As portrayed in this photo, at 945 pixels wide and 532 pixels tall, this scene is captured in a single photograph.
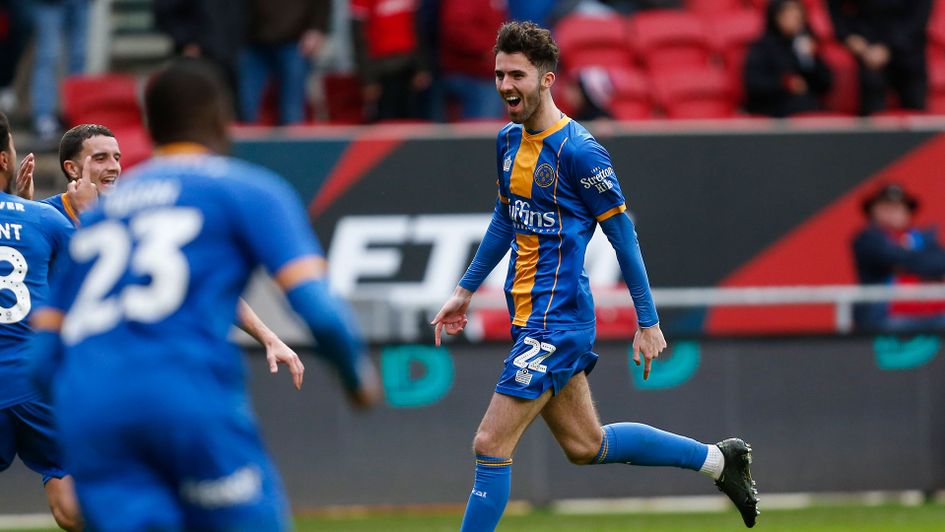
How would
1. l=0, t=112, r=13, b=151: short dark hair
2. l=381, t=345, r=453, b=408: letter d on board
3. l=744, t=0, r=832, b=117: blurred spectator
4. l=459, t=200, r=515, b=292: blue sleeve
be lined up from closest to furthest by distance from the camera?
l=0, t=112, r=13, b=151: short dark hair
l=459, t=200, r=515, b=292: blue sleeve
l=381, t=345, r=453, b=408: letter d on board
l=744, t=0, r=832, b=117: blurred spectator

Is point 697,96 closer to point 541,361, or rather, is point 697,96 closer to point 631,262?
point 631,262

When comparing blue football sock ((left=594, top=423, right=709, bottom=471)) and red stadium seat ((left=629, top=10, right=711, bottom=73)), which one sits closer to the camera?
blue football sock ((left=594, top=423, right=709, bottom=471))

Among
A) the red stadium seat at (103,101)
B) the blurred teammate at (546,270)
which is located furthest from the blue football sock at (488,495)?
the red stadium seat at (103,101)

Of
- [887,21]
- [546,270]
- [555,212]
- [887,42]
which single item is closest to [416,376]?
[546,270]

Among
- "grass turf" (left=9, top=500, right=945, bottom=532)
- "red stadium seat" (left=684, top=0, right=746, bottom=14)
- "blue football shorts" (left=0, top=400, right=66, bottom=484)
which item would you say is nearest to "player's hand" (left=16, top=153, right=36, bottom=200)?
"blue football shorts" (left=0, top=400, right=66, bottom=484)

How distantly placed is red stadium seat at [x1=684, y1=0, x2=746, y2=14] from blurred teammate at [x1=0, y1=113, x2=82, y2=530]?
392 inches

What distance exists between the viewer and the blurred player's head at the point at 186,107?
4.21 metres

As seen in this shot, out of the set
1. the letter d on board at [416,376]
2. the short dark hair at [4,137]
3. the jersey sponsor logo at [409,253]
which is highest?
the short dark hair at [4,137]

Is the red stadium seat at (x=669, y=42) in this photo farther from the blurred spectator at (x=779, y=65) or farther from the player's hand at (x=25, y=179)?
the player's hand at (x=25, y=179)

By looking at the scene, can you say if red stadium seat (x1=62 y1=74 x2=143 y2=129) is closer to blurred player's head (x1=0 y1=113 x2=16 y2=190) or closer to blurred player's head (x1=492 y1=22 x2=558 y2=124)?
blurred player's head (x1=0 y1=113 x2=16 y2=190)

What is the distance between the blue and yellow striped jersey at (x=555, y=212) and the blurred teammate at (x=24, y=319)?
6.66ft

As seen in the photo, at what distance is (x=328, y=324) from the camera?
4035mm

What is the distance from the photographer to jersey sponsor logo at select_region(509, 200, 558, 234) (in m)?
6.89

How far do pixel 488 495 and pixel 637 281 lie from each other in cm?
118
